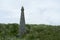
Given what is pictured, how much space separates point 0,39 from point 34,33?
5251mm

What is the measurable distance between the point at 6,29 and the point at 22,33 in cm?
368

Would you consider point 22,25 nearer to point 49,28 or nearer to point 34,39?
point 34,39

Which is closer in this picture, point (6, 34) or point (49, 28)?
point (6, 34)

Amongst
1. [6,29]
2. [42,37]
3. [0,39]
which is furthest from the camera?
[6,29]

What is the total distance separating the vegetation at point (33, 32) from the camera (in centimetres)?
2716

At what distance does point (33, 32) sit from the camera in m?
29.0

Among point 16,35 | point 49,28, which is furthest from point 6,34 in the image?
point 49,28

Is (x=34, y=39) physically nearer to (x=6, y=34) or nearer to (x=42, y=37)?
(x=42, y=37)

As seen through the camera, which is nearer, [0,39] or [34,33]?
A: [0,39]

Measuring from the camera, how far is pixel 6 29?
3039cm

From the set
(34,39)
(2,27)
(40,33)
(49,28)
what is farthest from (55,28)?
(2,27)

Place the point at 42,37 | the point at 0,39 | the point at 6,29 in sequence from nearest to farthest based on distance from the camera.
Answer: the point at 0,39 → the point at 42,37 → the point at 6,29

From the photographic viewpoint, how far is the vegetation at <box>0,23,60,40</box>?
2716cm

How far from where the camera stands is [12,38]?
2606 cm
